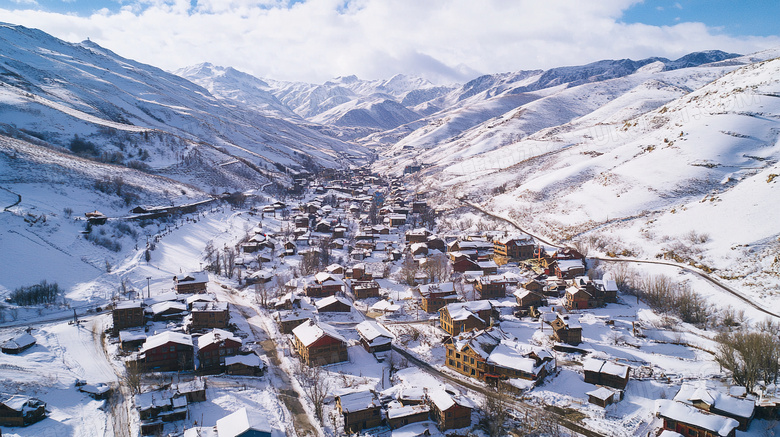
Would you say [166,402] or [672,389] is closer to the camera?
[166,402]

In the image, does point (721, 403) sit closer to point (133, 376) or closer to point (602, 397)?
point (602, 397)

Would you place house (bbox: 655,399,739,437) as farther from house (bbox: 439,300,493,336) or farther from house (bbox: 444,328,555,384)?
house (bbox: 439,300,493,336)

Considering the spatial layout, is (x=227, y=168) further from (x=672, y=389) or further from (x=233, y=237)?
(x=672, y=389)

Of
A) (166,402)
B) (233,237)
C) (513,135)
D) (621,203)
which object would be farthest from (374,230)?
(513,135)

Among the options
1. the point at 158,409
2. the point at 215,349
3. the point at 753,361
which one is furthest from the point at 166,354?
the point at 753,361

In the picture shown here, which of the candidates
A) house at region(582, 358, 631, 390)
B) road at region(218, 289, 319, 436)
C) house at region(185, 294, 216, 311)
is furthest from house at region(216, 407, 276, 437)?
house at region(582, 358, 631, 390)

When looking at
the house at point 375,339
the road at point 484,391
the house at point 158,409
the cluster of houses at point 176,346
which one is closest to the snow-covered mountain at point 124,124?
the cluster of houses at point 176,346
